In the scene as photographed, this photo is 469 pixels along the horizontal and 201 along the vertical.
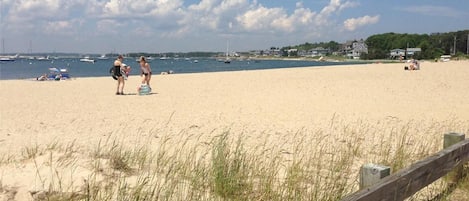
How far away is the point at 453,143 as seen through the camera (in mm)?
4508

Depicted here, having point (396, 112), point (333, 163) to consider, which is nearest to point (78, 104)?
point (396, 112)

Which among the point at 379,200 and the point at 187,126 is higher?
the point at 379,200

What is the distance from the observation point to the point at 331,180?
3.95 metres

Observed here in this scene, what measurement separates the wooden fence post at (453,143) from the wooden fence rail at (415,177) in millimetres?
78

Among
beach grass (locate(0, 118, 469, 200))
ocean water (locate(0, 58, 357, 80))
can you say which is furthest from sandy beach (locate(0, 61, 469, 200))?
ocean water (locate(0, 58, 357, 80))

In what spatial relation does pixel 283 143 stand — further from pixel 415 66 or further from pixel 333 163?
pixel 415 66

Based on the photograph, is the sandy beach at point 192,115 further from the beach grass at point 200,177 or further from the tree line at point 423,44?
the tree line at point 423,44

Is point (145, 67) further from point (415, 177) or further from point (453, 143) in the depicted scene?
point (415, 177)

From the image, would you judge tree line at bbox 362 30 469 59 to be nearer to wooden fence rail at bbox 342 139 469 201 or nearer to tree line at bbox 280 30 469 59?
tree line at bbox 280 30 469 59

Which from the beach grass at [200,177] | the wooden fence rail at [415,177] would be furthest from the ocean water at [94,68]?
the wooden fence rail at [415,177]

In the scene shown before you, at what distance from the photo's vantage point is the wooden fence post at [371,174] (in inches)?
123

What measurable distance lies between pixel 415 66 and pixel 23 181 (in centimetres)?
3803

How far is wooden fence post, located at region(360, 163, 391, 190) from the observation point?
10.3 feet

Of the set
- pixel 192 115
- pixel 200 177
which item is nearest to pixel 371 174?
pixel 200 177
